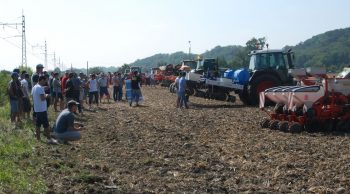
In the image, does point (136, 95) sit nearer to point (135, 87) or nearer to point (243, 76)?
point (135, 87)

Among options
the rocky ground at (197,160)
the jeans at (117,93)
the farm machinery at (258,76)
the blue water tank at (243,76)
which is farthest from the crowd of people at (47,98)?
the blue water tank at (243,76)

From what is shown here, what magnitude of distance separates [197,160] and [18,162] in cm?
328

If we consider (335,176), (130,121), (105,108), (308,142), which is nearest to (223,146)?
(308,142)

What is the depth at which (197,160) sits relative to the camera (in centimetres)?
1083

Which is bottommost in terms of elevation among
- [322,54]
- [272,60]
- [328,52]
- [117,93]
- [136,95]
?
[117,93]

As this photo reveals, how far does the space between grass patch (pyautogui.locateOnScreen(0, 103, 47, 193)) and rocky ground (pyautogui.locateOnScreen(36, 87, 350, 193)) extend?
216 millimetres

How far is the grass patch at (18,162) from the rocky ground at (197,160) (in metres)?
0.22

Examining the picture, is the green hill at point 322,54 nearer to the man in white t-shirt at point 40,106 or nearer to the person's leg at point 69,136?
the man in white t-shirt at point 40,106

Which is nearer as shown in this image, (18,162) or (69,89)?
(18,162)

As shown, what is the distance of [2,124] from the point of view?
1605 centimetres

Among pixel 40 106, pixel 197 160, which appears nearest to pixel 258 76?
pixel 40 106

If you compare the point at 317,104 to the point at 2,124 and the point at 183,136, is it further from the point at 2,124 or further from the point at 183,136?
the point at 2,124

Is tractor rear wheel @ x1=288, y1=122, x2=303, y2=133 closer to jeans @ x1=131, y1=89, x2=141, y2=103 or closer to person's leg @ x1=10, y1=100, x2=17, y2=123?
person's leg @ x1=10, y1=100, x2=17, y2=123

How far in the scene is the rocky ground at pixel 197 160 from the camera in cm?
852
